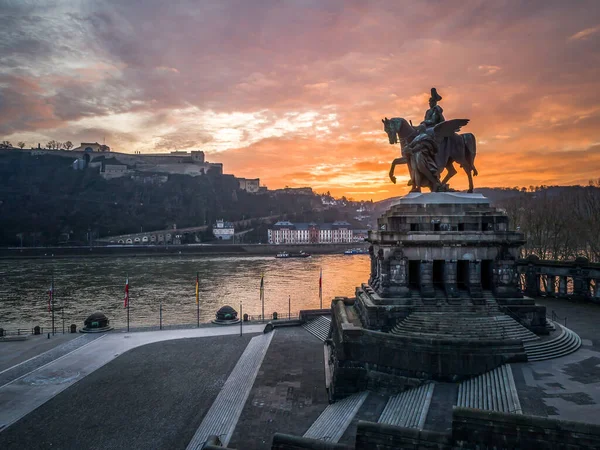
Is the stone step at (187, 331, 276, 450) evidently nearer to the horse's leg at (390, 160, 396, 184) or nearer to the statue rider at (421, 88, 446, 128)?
the horse's leg at (390, 160, 396, 184)

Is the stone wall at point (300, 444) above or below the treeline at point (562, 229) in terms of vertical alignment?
below

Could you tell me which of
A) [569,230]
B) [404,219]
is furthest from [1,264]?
[569,230]

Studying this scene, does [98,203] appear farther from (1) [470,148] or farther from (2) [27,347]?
(1) [470,148]

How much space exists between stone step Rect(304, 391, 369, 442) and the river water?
2041 cm

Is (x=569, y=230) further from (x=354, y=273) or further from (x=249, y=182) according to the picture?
(x=249, y=182)

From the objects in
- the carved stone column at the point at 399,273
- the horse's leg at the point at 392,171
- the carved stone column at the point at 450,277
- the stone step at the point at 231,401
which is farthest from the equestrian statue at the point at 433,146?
the stone step at the point at 231,401

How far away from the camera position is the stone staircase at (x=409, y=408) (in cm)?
1220

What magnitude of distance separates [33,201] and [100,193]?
64.8ft

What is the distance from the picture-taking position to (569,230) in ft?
136

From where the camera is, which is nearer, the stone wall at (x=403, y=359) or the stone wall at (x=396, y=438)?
the stone wall at (x=396, y=438)

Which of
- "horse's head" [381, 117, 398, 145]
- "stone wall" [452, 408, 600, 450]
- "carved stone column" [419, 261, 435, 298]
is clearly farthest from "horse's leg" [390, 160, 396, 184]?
"stone wall" [452, 408, 600, 450]

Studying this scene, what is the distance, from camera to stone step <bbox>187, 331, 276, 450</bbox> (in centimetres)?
1365

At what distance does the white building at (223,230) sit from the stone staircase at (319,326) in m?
104

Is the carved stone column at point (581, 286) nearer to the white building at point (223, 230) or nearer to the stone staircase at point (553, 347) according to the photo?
the stone staircase at point (553, 347)
